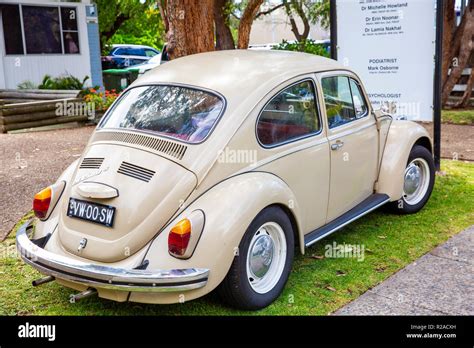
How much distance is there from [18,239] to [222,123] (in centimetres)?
180

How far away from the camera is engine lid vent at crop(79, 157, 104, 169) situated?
13.6ft

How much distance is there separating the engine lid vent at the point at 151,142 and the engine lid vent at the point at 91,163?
222mm

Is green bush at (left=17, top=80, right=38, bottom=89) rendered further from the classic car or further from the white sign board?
the white sign board

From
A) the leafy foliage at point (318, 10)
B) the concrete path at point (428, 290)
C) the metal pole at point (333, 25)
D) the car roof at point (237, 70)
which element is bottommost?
the concrete path at point (428, 290)

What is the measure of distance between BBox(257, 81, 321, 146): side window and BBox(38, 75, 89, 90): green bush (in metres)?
12.4

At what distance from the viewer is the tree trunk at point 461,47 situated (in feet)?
44.2

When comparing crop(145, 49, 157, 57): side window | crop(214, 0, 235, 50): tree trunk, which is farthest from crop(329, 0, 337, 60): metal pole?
crop(145, 49, 157, 57): side window

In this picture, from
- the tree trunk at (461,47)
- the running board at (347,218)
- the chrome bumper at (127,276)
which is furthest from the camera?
the tree trunk at (461,47)

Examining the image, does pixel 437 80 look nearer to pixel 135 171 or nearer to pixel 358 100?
pixel 358 100

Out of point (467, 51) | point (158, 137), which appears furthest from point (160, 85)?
point (467, 51)

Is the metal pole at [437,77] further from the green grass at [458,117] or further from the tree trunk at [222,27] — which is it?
the tree trunk at [222,27]

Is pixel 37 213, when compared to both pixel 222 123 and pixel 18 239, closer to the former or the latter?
pixel 18 239

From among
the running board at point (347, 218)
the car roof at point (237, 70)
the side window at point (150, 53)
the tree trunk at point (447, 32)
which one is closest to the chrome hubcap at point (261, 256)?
the running board at point (347, 218)

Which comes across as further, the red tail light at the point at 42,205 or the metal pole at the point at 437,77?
the metal pole at the point at 437,77
